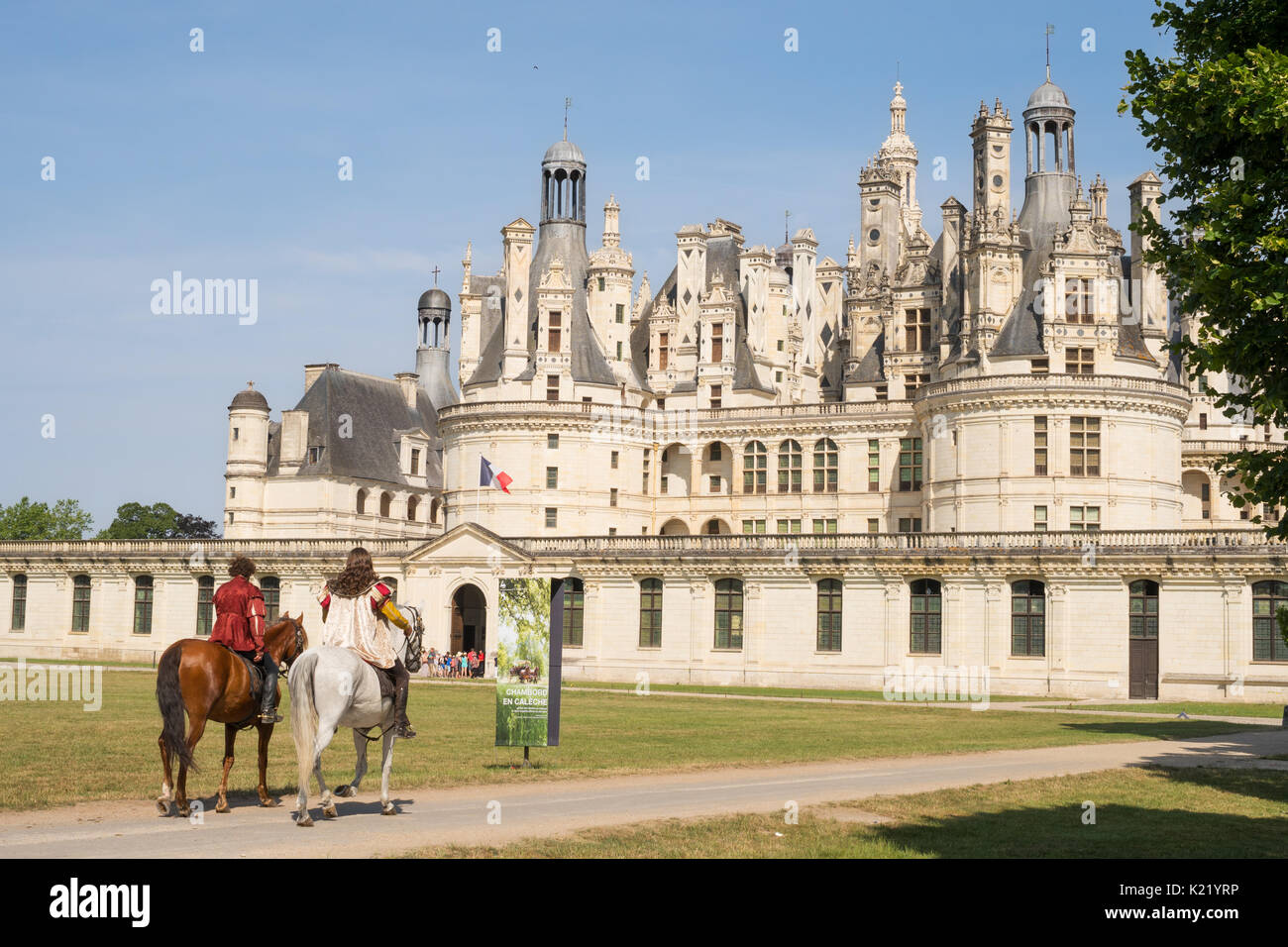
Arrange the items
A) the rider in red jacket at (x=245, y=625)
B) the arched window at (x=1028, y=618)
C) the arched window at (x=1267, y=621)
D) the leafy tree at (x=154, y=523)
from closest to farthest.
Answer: the rider in red jacket at (x=245, y=625)
the arched window at (x=1267, y=621)
the arched window at (x=1028, y=618)
the leafy tree at (x=154, y=523)

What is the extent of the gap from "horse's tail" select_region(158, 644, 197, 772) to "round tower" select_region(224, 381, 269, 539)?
248 ft

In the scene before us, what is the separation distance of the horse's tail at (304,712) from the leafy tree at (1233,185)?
36.8 feet

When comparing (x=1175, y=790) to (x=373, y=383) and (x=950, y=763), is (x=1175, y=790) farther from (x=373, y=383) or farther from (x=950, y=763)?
(x=373, y=383)

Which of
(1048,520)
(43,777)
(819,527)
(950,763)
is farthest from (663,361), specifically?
(43,777)

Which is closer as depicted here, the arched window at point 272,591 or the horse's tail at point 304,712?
the horse's tail at point 304,712

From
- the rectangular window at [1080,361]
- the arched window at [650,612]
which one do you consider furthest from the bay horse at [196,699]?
the rectangular window at [1080,361]

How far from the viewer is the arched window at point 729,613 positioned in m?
60.2

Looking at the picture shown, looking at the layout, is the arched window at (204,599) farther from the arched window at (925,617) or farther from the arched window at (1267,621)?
the arched window at (1267,621)

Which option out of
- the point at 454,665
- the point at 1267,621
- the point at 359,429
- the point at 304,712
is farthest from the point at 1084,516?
the point at 304,712

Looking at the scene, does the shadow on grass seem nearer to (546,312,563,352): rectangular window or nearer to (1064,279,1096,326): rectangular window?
(1064,279,1096,326): rectangular window

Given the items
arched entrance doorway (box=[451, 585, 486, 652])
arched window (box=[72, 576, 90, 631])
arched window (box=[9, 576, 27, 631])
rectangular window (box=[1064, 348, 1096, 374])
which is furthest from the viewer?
arched window (box=[9, 576, 27, 631])

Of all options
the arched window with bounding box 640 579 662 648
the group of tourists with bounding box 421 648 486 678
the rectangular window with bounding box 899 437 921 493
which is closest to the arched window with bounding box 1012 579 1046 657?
the arched window with bounding box 640 579 662 648

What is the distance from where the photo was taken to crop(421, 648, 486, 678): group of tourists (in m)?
63.7
